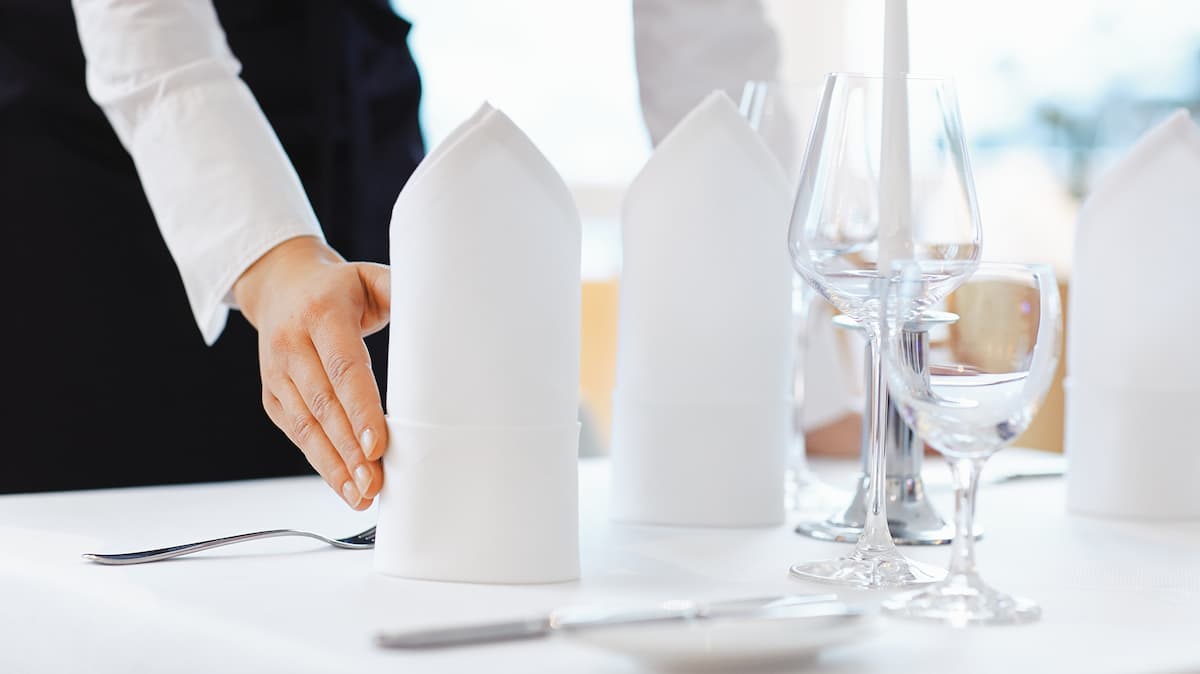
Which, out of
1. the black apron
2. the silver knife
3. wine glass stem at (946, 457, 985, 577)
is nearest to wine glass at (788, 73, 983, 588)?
wine glass stem at (946, 457, 985, 577)

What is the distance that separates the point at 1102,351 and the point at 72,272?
1.12m

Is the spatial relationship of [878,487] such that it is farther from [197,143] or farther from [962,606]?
[197,143]

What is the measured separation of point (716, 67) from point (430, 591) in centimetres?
97

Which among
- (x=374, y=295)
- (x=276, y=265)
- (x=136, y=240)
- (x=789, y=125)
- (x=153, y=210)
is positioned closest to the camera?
(x=374, y=295)

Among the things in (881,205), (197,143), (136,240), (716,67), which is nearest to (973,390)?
(881,205)

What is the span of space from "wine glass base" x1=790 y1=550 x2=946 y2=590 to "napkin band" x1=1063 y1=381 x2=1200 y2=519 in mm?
346

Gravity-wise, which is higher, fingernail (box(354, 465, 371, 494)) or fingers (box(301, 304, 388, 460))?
fingers (box(301, 304, 388, 460))

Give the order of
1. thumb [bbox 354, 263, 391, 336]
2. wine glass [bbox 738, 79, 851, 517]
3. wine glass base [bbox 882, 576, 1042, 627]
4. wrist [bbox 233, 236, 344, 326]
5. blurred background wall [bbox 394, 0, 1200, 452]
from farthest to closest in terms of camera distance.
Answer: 1. blurred background wall [bbox 394, 0, 1200, 452]
2. wine glass [bbox 738, 79, 851, 517]
3. wrist [bbox 233, 236, 344, 326]
4. thumb [bbox 354, 263, 391, 336]
5. wine glass base [bbox 882, 576, 1042, 627]

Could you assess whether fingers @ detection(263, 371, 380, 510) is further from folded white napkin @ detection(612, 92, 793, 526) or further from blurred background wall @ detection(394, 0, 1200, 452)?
blurred background wall @ detection(394, 0, 1200, 452)

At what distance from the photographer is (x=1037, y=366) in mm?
720

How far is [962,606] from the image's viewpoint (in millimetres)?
681

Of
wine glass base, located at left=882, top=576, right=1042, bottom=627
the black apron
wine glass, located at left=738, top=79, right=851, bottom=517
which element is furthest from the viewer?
the black apron

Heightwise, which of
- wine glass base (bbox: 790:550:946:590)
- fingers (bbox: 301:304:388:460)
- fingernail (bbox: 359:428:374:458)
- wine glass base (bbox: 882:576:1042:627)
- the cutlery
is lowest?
wine glass base (bbox: 790:550:946:590)

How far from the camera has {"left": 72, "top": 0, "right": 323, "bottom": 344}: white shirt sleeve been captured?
111 cm
